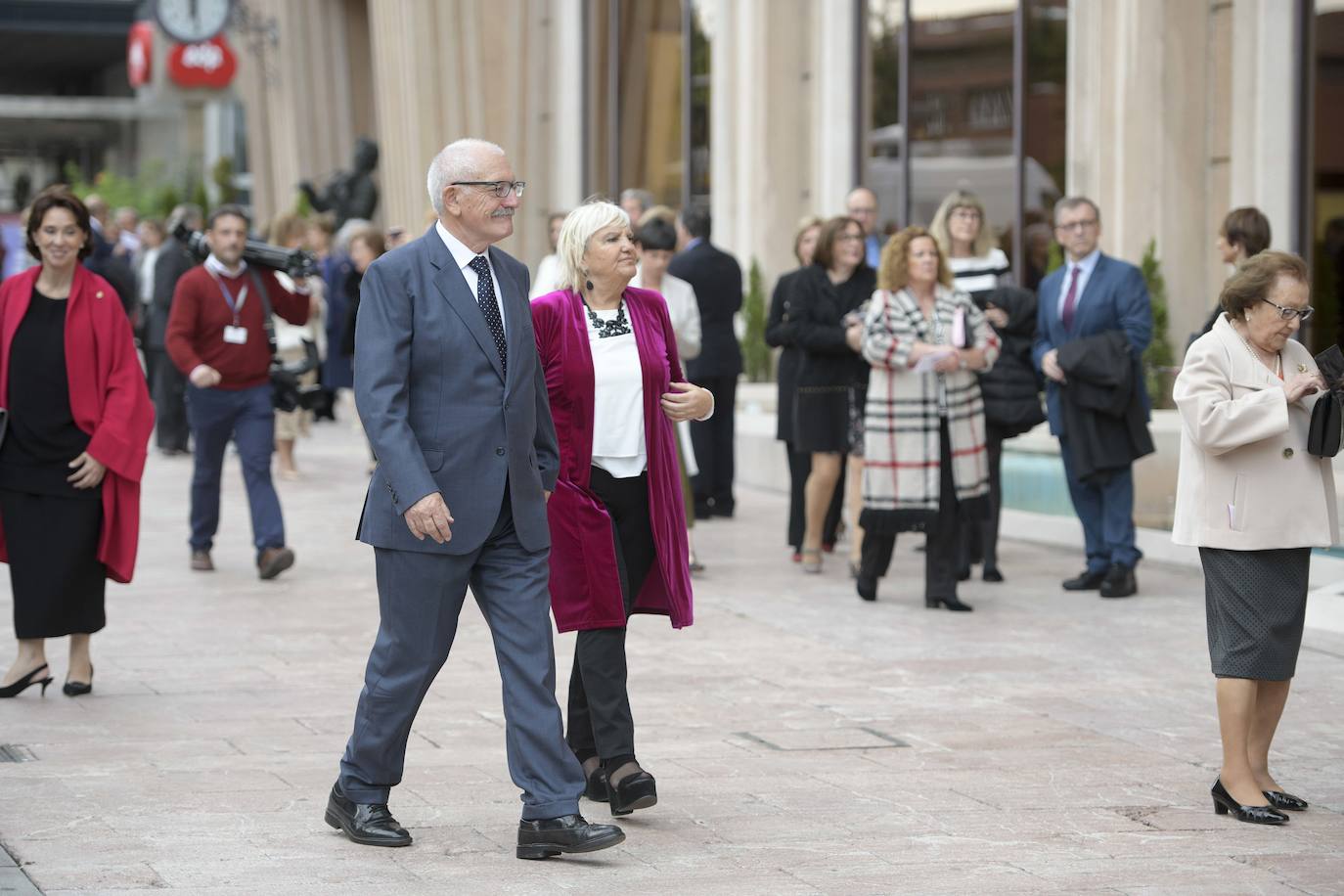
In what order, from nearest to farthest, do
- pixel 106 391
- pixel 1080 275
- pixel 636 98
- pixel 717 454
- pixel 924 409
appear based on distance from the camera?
1. pixel 106 391
2. pixel 924 409
3. pixel 1080 275
4. pixel 717 454
5. pixel 636 98

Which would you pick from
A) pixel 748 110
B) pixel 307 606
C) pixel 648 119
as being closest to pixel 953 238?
pixel 307 606

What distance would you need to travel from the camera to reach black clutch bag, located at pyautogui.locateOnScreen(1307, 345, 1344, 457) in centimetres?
593

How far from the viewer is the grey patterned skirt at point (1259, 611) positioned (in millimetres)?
5961

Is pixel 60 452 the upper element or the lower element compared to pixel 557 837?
upper

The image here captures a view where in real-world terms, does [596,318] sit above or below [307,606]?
above

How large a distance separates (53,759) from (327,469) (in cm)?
1107

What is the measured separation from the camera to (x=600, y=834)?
17.6 feet

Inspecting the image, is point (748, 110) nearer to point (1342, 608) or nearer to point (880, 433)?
point (880, 433)

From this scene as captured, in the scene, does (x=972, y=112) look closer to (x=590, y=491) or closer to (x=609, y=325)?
(x=609, y=325)

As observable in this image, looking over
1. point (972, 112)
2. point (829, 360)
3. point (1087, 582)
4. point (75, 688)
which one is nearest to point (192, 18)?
point (972, 112)

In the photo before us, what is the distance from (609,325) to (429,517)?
3.74ft

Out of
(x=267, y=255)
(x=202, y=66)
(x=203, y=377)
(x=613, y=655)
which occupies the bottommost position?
(x=613, y=655)

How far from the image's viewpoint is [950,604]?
9.98 meters

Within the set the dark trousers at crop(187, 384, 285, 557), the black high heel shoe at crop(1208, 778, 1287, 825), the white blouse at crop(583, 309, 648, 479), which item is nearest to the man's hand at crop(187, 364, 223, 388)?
the dark trousers at crop(187, 384, 285, 557)
